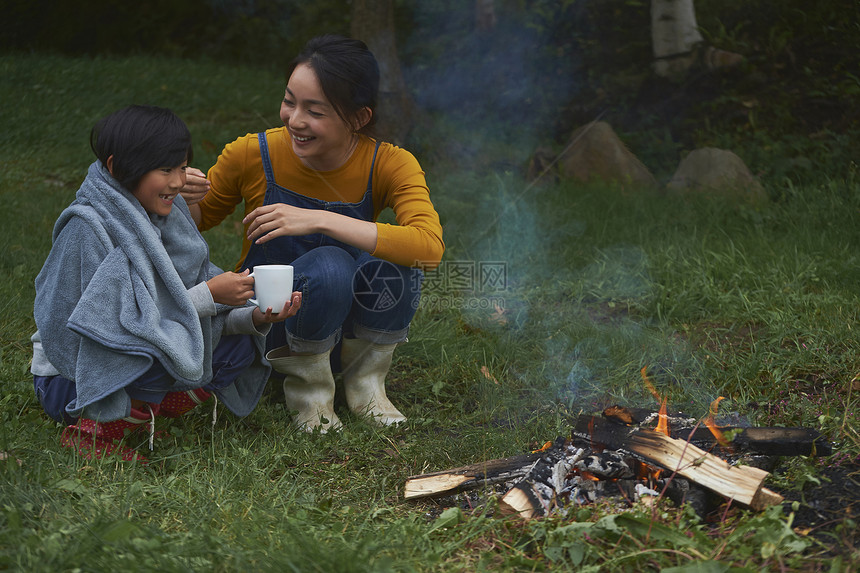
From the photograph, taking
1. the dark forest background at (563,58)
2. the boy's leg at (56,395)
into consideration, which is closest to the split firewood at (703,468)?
the boy's leg at (56,395)

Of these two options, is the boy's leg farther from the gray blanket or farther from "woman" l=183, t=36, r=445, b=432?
"woman" l=183, t=36, r=445, b=432

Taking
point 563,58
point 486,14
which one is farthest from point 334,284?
point 486,14

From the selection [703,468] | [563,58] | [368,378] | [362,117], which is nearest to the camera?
[703,468]

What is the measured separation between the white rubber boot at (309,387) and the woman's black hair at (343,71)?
90cm

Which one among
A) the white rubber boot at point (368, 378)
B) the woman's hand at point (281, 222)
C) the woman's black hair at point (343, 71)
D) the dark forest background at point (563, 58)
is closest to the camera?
the woman's hand at point (281, 222)

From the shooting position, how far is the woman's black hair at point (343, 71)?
9.04 ft

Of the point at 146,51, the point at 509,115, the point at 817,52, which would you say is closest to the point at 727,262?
the point at 817,52

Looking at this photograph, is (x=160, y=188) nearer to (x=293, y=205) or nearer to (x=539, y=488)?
(x=293, y=205)

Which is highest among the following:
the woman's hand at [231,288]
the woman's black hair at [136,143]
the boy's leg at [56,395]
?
the woman's black hair at [136,143]

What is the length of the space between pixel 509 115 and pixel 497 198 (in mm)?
2707

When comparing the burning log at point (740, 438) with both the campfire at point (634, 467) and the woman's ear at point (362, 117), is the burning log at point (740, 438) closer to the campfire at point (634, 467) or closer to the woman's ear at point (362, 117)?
the campfire at point (634, 467)

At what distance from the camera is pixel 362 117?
2.90 m

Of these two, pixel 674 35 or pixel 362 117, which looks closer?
pixel 362 117

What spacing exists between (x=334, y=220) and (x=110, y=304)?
0.76m
